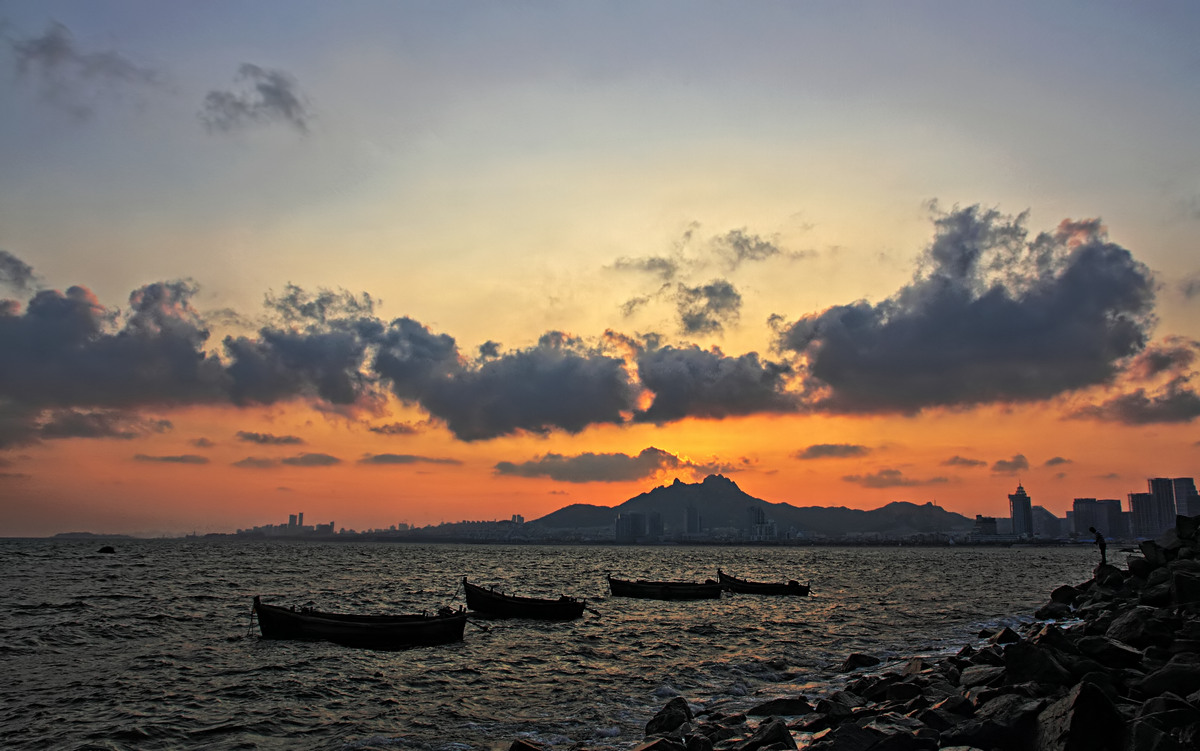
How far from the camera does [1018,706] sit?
1559cm

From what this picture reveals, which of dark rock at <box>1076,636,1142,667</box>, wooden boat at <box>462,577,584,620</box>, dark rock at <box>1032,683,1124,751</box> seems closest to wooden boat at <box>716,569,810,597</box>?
wooden boat at <box>462,577,584,620</box>

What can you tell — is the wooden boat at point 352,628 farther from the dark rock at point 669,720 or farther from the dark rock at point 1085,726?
the dark rock at point 1085,726

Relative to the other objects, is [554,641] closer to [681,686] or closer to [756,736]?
[681,686]

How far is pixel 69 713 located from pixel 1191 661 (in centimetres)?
3617

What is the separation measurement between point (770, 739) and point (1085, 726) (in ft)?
24.8

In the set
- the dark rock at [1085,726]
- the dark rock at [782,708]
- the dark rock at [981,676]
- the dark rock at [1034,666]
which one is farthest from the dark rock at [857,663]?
the dark rock at [1085,726]

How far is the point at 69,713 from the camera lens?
27.0 meters

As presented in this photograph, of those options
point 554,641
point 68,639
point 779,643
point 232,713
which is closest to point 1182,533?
point 779,643

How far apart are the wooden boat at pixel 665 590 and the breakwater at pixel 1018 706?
47.0 meters

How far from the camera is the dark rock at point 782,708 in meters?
23.5

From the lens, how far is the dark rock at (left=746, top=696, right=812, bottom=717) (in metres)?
23.5

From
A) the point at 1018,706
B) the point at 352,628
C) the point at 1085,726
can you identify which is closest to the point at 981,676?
the point at 1018,706

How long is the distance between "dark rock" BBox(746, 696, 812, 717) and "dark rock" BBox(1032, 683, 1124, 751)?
10021 millimetres

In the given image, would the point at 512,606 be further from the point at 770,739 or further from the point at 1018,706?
the point at 1018,706
